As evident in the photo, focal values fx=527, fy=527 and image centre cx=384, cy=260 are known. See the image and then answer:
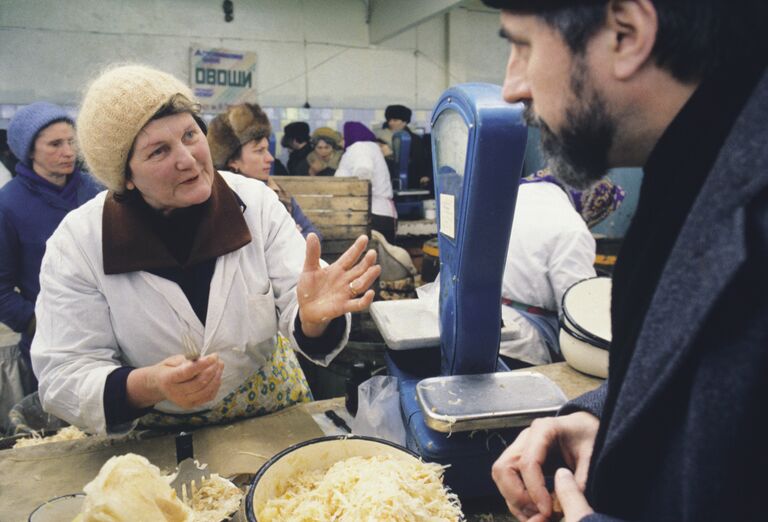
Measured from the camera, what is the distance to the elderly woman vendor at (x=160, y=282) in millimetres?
1515

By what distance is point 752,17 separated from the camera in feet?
2.01

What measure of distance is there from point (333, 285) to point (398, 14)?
7413 mm

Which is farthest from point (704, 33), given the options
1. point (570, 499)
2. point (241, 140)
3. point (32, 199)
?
point (32, 199)

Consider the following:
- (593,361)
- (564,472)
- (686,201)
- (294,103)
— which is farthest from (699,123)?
(294,103)

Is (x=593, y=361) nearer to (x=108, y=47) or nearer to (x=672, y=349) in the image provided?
(x=672, y=349)

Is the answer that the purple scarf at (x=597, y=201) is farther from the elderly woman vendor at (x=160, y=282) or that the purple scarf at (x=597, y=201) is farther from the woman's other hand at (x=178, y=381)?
the woman's other hand at (x=178, y=381)

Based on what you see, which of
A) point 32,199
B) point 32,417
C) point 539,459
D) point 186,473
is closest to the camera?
point 539,459

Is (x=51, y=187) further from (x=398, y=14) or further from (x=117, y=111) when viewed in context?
(x=398, y=14)

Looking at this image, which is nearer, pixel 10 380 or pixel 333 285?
pixel 333 285

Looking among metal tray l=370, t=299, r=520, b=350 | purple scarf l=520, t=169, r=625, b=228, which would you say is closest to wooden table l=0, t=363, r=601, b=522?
metal tray l=370, t=299, r=520, b=350

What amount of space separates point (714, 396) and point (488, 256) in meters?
0.95

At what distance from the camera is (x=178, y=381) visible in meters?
1.34

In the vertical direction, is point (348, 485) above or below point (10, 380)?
above

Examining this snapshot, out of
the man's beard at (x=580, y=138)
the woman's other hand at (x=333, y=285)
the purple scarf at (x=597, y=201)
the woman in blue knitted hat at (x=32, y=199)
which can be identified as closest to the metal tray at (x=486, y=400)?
the woman's other hand at (x=333, y=285)
